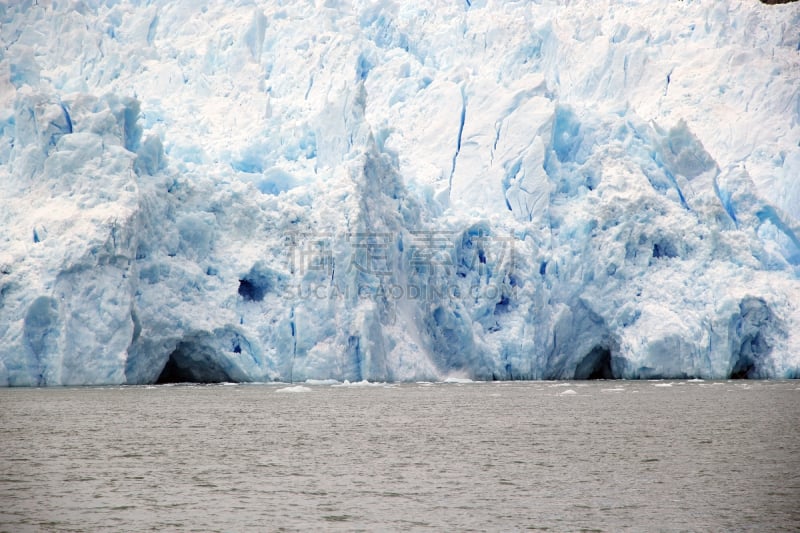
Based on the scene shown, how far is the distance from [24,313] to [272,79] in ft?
41.9

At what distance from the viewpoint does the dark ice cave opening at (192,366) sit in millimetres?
24438

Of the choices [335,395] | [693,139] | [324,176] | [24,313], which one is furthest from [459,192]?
[24,313]

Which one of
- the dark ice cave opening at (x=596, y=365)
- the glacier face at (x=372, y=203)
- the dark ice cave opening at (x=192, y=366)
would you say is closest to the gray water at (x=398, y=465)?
the glacier face at (x=372, y=203)

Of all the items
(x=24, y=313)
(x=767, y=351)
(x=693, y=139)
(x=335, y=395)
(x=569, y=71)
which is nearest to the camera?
(x=24, y=313)

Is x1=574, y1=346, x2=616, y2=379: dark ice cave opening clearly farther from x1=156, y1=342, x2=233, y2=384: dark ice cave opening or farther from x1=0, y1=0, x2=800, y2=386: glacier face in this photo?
x1=156, y1=342, x2=233, y2=384: dark ice cave opening

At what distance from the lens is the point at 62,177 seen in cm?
2319

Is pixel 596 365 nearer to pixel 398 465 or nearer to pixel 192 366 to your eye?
pixel 192 366

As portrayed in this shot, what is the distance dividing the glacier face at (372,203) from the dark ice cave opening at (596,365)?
129mm

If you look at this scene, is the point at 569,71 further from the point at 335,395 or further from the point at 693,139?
the point at 335,395

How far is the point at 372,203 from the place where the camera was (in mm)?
25312

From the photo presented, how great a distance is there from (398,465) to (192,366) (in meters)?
15.4

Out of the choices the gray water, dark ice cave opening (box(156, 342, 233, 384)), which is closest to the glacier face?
dark ice cave opening (box(156, 342, 233, 384))

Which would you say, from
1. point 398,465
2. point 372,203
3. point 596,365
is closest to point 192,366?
point 372,203

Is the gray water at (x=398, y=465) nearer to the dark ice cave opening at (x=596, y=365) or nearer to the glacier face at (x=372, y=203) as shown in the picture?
the glacier face at (x=372, y=203)
